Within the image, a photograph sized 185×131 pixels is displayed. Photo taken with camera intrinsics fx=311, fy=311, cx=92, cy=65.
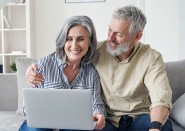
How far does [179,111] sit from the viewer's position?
71.2 inches

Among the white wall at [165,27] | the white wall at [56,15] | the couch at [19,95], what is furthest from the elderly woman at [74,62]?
the white wall at [56,15]

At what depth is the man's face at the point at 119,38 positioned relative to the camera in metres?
1.60

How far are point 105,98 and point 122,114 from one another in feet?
0.40

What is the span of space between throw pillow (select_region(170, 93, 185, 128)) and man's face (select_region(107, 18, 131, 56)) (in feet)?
1.67

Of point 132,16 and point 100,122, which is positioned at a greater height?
point 132,16

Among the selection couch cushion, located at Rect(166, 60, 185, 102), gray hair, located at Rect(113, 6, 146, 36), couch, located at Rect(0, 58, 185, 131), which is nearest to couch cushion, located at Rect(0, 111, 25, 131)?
couch, located at Rect(0, 58, 185, 131)

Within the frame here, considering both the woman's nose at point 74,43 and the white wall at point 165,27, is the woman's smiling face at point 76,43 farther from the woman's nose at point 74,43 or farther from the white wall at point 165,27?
the white wall at point 165,27

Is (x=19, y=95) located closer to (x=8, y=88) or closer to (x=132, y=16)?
(x=8, y=88)

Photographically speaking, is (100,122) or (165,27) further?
(165,27)

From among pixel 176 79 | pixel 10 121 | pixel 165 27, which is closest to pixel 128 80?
pixel 176 79

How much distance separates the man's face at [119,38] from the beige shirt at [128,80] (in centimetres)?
6

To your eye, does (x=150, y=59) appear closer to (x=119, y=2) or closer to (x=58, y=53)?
(x=58, y=53)

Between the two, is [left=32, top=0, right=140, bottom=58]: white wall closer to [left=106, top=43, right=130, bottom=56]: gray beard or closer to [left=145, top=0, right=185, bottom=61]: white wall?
[left=145, top=0, right=185, bottom=61]: white wall

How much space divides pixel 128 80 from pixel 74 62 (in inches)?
11.6
